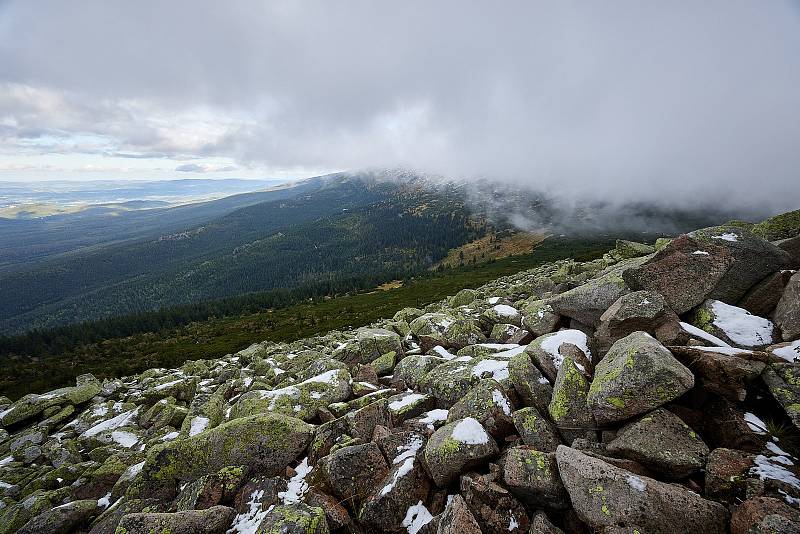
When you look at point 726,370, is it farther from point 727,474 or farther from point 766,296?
point 766,296

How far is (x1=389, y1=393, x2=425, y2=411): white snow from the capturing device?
1190 centimetres

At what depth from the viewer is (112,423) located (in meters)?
21.9

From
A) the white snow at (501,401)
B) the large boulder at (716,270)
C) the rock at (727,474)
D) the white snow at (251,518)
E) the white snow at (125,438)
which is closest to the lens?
the rock at (727,474)

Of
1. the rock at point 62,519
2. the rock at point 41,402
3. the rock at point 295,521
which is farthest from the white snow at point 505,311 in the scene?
the rock at point 41,402

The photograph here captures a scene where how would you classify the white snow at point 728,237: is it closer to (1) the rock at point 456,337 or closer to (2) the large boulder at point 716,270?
(2) the large boulder at point 716,270

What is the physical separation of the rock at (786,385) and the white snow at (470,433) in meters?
6.01

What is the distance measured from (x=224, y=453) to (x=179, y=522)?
2538mm

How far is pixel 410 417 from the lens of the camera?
38.2ft

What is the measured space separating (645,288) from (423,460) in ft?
32.2

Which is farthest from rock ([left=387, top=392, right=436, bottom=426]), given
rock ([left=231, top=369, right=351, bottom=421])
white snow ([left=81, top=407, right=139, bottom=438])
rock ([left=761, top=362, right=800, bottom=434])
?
white snow ([left=81, top=407, right=139, bottom=438])

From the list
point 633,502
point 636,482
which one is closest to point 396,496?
point 633,502

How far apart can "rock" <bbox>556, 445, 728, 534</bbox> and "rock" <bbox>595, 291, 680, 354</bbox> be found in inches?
195

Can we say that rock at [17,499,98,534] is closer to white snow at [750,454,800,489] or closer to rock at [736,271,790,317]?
white snow at [750,454,800,489]

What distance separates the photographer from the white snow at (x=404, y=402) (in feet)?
39.0
